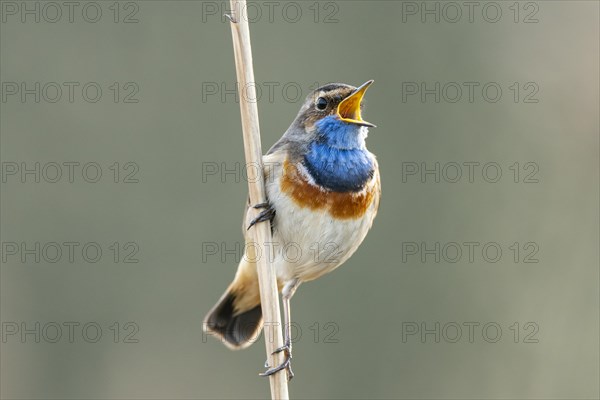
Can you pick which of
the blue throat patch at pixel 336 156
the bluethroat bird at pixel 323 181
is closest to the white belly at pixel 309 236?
the bluethroat bird at pixel 323 181

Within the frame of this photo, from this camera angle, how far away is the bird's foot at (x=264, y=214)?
4.27 m

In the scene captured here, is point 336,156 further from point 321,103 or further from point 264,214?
point 264,214

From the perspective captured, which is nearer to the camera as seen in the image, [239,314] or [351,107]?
[351,107]

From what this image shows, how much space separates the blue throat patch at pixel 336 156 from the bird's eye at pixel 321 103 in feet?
0.31

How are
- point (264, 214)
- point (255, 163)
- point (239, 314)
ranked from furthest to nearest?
point (239, 314), point (264, 214), point (255, 163)

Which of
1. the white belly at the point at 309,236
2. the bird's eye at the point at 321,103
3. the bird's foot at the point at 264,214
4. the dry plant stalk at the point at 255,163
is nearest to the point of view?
the dry plant stalk at the point at 255,163

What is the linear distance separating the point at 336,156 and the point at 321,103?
0.33 m

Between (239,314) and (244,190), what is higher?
(244,190)

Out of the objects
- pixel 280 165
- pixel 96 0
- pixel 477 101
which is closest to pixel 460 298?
pixel 477 101

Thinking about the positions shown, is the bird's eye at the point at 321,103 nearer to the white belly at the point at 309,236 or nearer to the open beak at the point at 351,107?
the open beak at the point at 351,107

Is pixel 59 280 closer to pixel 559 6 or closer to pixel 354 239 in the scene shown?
pixel 354 239

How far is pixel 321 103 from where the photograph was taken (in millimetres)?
4785

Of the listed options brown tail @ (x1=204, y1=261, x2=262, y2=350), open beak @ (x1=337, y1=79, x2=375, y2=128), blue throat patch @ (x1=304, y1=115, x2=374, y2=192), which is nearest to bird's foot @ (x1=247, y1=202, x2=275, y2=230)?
blue throat patch @ (x1=304, y1=115, x2=374, y2=192)

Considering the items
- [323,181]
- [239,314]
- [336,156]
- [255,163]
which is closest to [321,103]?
[336,156]
